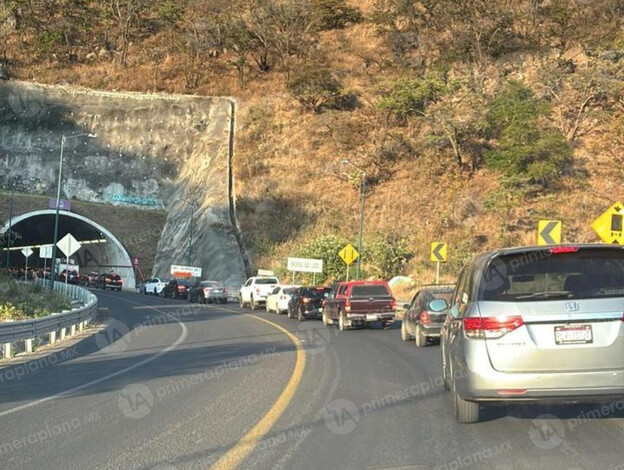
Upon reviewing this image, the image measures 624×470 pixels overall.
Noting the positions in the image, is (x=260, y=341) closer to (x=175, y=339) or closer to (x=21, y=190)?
(x=175, y=339)

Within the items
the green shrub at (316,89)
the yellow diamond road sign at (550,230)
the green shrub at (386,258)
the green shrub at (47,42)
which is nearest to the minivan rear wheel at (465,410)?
the yellow diamond road sign at (550,230)

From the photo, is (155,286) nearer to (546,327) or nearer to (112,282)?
(112,282)

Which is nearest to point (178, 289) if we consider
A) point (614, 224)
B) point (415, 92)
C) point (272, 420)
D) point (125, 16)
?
point (415, 92)

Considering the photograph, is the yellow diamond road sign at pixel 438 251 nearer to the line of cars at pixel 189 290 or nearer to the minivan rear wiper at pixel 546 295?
the line of cars at pixel 189 290

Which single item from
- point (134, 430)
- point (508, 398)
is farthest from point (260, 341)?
point (508, 398)

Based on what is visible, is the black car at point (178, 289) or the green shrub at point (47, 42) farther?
the green shrub at point (47, 42)

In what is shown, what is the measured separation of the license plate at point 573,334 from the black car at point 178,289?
4588 cm

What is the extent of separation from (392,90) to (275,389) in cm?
5906

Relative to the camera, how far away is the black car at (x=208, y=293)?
4759 centimetres

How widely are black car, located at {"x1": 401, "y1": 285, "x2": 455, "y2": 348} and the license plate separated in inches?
416

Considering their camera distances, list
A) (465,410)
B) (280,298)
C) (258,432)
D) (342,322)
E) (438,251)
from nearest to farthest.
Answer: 1. (258,432)
2. (465,410)
3. (342,322)
4. (438,251)
5. (280,298)

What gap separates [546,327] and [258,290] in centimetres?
3434

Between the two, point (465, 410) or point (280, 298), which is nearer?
point (465, 410)

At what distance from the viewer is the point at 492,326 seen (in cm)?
771
